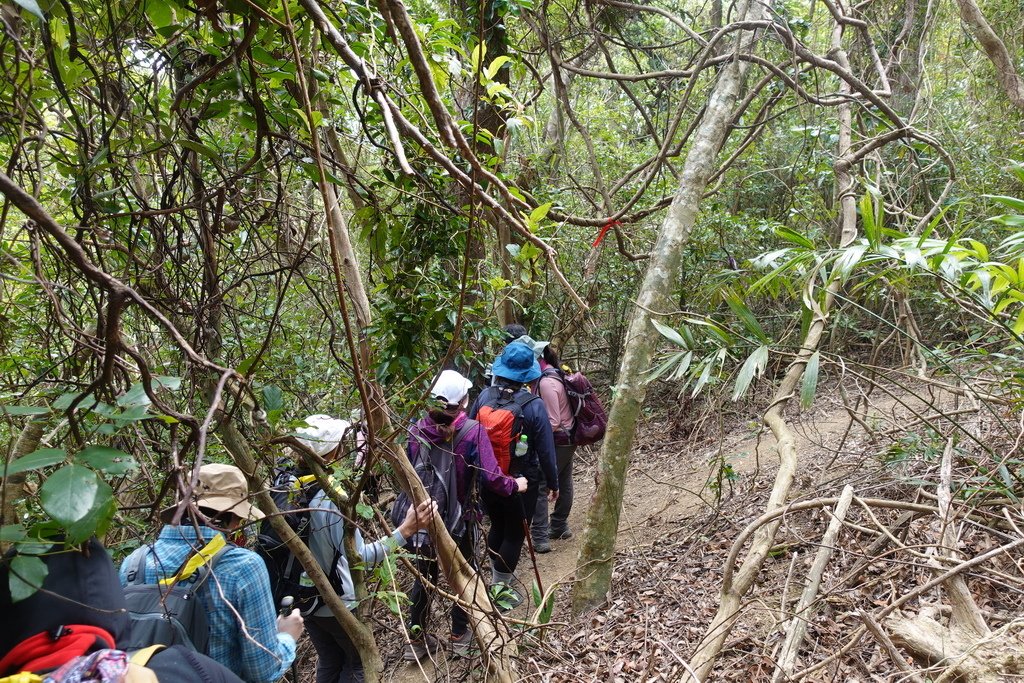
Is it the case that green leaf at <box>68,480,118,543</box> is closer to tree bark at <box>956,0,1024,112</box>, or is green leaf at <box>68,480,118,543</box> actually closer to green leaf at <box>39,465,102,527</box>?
green leaf at <box>39,465,102,527</box>

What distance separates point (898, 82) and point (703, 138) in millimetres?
6745

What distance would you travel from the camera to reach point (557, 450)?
5.96m

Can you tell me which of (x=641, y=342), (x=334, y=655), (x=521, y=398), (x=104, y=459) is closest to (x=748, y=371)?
(x=641, y=342)

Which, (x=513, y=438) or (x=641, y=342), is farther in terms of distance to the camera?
(x=513, y=438)

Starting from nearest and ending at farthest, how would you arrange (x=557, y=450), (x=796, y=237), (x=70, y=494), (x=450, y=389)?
1. (x=70, y=494)
2. (x=796, y=237)
3. (x=450, y=389)
4. (x=557, y=450)

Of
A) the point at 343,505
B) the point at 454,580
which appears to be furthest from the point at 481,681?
the point at 343,505

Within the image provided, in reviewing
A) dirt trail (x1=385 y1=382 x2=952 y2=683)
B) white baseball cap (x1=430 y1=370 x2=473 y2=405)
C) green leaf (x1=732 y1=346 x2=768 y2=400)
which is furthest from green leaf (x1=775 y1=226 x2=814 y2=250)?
white baseball cap (x1=430 y1=370 x2=473 y2=405)

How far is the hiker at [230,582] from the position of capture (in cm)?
234

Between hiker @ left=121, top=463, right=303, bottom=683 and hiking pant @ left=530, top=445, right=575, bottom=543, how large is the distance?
11.8 feet

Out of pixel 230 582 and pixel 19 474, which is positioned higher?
pixel 19 474

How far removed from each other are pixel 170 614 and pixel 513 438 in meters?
2.97

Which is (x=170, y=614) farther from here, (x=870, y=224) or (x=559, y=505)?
(x=559, y=505)

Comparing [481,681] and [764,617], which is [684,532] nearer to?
[764,617]

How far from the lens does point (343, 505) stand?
2613 millimetres
